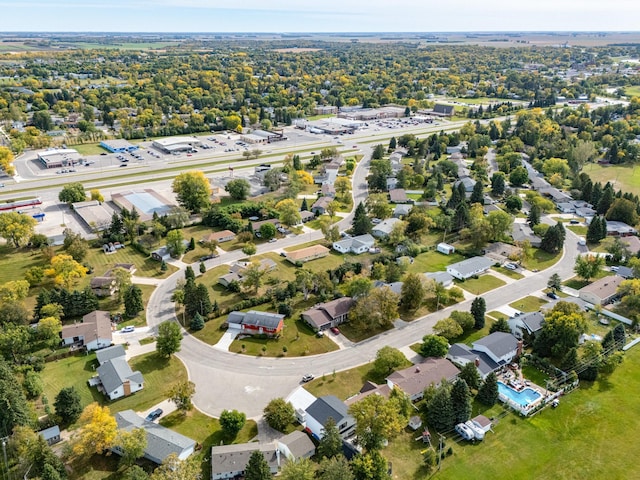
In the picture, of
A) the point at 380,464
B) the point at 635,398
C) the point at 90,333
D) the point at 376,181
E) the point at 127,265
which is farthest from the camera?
the point at 376,181

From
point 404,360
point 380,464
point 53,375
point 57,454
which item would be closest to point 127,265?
point 53,375

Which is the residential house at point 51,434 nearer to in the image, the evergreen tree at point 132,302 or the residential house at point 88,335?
the residential house at point 88,335

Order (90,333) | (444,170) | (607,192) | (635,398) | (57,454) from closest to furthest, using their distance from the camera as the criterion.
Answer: (57,454) < (635,398) < (90,333) < (607,192) < (444,170)

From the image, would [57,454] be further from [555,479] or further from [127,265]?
[555,479]

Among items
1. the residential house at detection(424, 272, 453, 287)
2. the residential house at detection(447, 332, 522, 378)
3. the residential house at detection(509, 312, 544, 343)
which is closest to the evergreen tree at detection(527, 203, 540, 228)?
the residential house at detection(424, 272, 453, 287)

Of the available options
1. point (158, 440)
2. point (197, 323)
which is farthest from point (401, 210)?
point (158, 440)

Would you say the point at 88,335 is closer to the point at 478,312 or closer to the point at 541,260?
the point at 478,312

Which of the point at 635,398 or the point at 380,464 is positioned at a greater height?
the point at 380,464

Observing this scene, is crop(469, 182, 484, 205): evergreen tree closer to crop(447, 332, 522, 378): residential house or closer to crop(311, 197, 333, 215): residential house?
crop(311, 197, 333, 215): residential house
